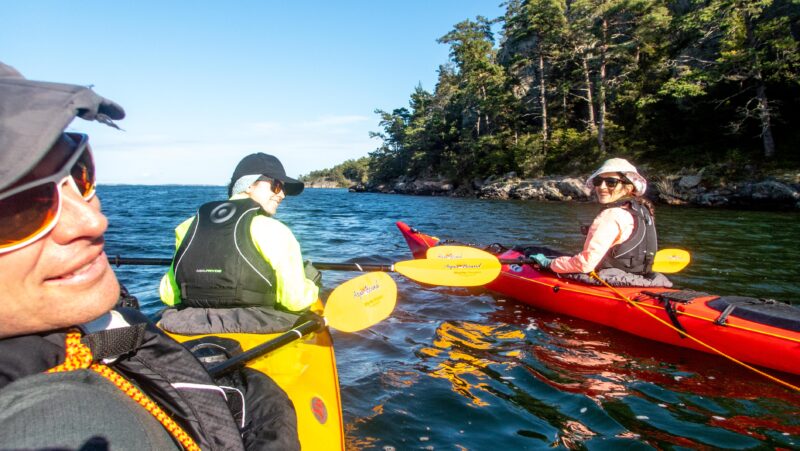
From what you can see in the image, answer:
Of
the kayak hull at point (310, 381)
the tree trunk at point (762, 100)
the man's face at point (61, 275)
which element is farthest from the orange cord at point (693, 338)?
the tree trunk at point (762, 100)

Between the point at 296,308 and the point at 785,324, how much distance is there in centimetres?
404

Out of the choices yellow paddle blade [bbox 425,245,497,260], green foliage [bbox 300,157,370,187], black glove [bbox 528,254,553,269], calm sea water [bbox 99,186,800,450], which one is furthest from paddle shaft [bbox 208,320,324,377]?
green foliage [bbox 300,157,370,187]

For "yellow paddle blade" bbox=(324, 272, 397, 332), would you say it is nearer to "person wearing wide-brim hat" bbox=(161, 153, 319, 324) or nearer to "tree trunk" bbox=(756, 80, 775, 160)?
"person wearing wide-brim hat" bbox=(161, 153, 319, 324)

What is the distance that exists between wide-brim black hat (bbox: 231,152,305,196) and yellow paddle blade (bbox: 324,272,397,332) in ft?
3.57

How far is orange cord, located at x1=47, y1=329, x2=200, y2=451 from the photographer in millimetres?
893

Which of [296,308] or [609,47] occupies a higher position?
[609,47]

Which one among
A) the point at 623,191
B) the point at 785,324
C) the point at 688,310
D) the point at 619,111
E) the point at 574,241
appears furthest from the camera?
the point at 619,111

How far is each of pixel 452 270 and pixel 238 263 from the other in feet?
10.0

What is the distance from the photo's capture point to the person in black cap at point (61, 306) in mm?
711

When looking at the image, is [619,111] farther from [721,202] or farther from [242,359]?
[242,359]

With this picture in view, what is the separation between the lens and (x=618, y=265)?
4984 mm

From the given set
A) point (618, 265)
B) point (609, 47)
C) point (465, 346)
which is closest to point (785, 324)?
point (618, 265)

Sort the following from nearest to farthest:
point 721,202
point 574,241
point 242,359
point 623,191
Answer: point 242,359, point 623,191, point 574,241, point 721,202

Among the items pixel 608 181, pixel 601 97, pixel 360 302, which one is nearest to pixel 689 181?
pixel 601 97
